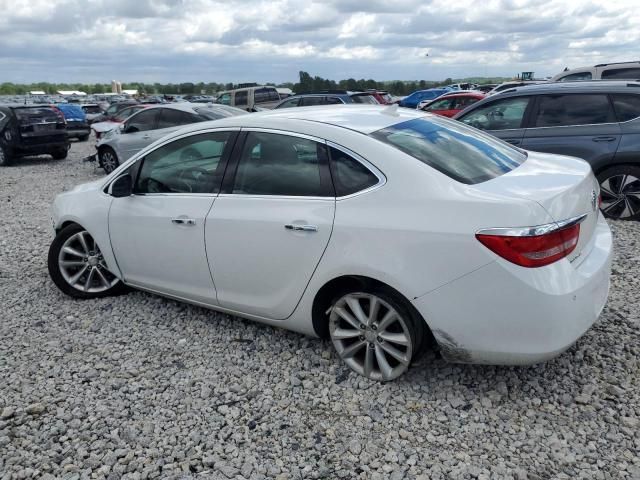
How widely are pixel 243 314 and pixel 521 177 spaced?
2.00 metres

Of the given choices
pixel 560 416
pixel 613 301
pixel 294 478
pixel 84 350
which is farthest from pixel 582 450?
pixel 84 350

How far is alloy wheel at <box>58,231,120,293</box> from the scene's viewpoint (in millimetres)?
4703

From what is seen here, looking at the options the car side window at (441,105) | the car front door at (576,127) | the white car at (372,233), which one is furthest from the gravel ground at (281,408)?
the car side window at (441,105)

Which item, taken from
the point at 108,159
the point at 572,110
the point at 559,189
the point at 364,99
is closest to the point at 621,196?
the point at 572,110

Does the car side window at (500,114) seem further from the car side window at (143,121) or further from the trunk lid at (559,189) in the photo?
the car side window at (143,121)

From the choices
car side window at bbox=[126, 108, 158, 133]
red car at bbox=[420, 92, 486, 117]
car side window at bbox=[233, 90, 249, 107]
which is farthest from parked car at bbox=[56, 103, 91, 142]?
red car at bbox=[420, 92, 486, 117]

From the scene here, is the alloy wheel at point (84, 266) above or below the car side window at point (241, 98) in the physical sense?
below

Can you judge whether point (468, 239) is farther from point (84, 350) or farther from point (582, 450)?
point (84, 350)

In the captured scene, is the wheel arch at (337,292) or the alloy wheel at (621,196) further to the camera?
the alloy wheel at (621,196)

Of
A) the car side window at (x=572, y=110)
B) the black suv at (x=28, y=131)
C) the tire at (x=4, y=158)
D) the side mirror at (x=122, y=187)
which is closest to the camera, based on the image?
the side mirror at (x=122, y=187)

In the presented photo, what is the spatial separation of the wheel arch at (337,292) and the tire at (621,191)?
13.8ft

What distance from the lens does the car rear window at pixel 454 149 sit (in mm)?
3134

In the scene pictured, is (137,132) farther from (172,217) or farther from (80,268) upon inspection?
(172,217)

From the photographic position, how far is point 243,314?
379cm
